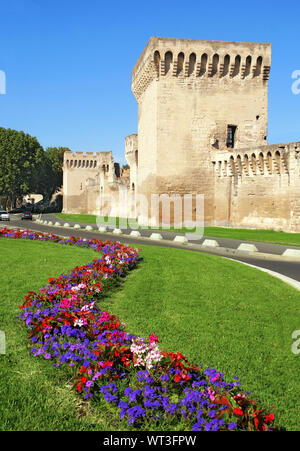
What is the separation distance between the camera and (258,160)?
2631cm

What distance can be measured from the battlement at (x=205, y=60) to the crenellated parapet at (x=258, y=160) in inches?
242

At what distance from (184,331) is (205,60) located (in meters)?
27.8

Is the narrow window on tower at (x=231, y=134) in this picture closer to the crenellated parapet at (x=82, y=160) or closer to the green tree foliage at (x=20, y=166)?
the crenellated parapet at (x=82, y=160)

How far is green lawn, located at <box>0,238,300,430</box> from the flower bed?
0.59 ft

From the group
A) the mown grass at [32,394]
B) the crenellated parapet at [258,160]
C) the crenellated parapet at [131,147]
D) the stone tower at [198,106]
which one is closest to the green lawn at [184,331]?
the mown grass at [32,394]

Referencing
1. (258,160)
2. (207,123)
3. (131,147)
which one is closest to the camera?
(258,160)

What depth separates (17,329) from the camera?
17.4 ft

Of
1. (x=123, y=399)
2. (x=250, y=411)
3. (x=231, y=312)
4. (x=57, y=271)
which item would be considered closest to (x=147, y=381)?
(x=123, y=399)

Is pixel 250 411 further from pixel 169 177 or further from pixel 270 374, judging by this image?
pixel 169 177

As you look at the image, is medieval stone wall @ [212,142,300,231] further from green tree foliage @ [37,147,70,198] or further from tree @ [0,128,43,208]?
green tree foliage @ [37,147,70,198]

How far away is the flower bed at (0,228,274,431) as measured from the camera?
10.5ft

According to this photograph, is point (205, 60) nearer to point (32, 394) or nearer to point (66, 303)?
point (66, 303)

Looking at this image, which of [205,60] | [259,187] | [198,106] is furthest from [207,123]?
[259,187]

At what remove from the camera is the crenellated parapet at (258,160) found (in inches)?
939
